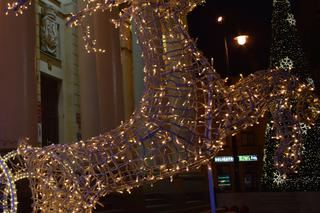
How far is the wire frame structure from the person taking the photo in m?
4.91

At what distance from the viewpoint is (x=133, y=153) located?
16.9 feet

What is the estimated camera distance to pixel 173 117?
16.0ft

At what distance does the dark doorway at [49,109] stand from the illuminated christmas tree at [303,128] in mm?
7378

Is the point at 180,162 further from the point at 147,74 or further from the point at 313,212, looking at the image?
the point at 313,212

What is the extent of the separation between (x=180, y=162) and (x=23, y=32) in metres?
6.06

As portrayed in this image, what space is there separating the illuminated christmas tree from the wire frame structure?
36.4 feet

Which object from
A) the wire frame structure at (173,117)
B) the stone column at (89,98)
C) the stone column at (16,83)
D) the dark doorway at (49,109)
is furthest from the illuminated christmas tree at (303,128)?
the wire frame structure at (173,117)

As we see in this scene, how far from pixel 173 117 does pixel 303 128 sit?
38.1ft

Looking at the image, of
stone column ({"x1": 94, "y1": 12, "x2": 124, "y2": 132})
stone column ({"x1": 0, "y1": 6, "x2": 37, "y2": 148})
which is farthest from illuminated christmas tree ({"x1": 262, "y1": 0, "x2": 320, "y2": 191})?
stone column ({"x1": 0, "y1": 6, "x2": 37, "y2": 148})

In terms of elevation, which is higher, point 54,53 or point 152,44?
point 54,53

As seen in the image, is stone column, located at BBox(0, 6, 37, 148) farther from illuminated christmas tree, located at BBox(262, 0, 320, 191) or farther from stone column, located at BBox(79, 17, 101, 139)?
illuminated christmas tree, located at BBox(262, 0, 320, 191)

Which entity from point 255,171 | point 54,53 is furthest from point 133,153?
point 255,171

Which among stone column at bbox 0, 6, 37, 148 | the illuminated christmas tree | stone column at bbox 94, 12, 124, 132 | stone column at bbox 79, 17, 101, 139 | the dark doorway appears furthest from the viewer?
→ the dark doorway

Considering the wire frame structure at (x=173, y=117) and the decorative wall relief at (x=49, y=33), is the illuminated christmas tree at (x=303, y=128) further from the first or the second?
the wire frame structure at (x=173, y=117)
